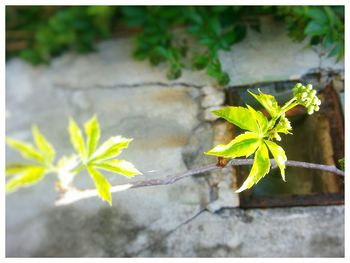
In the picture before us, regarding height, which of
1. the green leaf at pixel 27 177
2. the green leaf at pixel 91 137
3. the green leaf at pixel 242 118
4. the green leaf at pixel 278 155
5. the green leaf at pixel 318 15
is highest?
the green leaf at pixel 318 15

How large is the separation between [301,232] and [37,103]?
1840 millimetres

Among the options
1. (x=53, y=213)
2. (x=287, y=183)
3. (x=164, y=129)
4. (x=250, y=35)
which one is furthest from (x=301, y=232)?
(x=53, y=213)

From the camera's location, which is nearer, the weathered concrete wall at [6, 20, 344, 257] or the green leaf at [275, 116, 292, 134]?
the green leaf at [275, 116, 292, 134]

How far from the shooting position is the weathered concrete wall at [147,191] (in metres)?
1.73

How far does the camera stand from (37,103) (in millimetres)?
2480

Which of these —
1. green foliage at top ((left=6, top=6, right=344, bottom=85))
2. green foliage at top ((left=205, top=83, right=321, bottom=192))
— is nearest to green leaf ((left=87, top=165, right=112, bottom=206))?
green foliage at top ((left=205, top=83, right=321, bottom=192))

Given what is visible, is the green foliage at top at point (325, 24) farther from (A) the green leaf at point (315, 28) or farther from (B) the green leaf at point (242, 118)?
(B) the green leaf at point (242, 118)

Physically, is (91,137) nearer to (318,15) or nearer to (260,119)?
(260,119)

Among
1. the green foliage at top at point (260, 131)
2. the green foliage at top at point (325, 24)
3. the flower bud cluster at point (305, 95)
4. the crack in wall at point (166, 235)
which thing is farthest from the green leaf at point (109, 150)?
the green foliage at top at point (325, 24)

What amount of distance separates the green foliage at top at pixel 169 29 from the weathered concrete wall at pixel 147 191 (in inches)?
3.6

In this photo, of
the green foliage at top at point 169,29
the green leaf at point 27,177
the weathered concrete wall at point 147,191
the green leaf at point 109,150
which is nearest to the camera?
the green leaf at point 27,177

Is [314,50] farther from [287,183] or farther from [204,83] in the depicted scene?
[287,183]

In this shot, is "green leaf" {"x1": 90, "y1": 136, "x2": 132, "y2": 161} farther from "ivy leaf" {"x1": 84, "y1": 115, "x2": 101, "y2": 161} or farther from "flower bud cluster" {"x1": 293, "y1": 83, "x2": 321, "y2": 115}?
"flower bud cluster" {"x1": 293, "y1": 83, "x2": 321, "y2": 115}

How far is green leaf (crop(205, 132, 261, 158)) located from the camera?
1106mm
